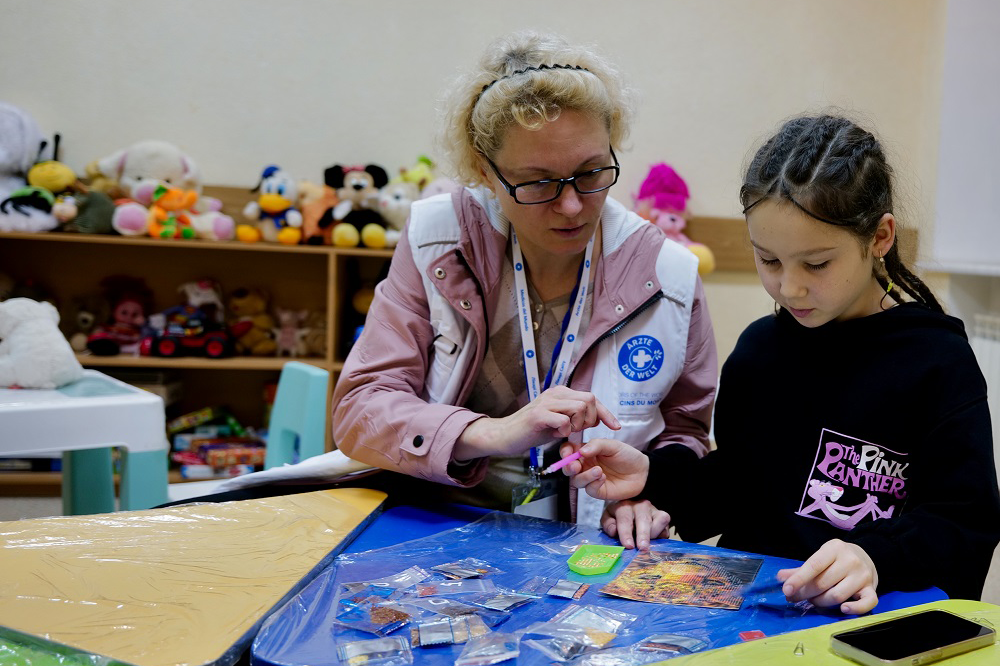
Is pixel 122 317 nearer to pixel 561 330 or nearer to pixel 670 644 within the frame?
pixel 561 330

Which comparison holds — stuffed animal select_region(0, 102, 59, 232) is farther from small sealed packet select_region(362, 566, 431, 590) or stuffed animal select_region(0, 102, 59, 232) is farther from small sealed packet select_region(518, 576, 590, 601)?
small sealed packet select_region(518, 576, 590, 601)

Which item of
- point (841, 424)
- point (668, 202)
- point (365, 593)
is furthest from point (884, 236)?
point (668, 202)

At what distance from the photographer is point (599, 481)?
120cm

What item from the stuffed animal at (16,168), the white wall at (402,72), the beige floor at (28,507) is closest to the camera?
the beige floor at (28,507)

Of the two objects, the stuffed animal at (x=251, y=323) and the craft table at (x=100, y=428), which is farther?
the stuffed animal at (x=251, y=323)

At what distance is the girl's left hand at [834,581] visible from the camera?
2.87 feet

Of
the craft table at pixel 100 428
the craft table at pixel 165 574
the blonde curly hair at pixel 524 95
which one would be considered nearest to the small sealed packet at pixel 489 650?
the craft table at pixel 165 574

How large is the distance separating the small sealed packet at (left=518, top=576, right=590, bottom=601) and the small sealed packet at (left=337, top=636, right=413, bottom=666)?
0.63ft

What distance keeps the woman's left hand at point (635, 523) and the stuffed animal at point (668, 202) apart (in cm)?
267

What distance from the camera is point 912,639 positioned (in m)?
0.77

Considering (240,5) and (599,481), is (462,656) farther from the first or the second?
(240,5)

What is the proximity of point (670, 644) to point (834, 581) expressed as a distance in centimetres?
21

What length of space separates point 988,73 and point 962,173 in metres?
0.41

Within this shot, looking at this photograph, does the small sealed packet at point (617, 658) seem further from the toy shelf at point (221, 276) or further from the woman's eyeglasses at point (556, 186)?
the toy shelf at point (221, 276)
